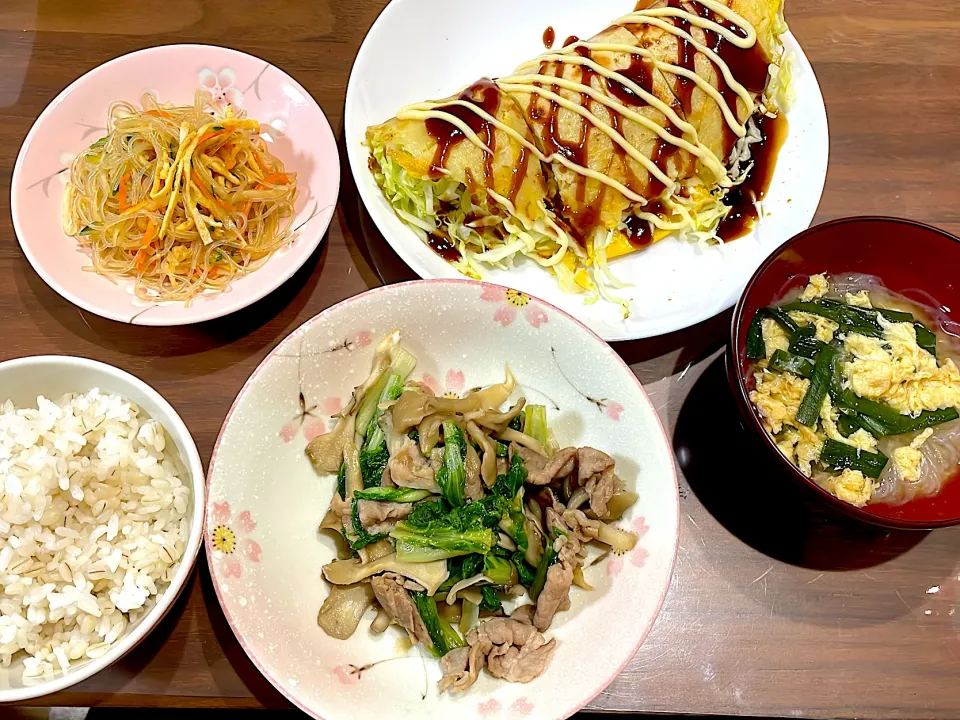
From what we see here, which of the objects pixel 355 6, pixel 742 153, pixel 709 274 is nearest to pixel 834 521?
pixel 709 274

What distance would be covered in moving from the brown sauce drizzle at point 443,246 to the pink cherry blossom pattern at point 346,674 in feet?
3.10

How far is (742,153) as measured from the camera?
1.89m

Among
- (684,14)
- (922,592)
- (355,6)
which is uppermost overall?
(684,14)

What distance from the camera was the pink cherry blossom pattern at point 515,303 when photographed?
4.86 feet

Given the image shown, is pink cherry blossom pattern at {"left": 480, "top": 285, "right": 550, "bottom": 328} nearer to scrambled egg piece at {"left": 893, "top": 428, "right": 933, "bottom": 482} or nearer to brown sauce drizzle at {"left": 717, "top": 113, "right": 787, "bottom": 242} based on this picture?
brown sauce drizzle at {"left": 717, "top": 113, "right": 787, "bottom": 242}

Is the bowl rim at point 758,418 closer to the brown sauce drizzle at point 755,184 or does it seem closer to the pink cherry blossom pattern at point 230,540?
the brown sauce drizzle at point 755,184

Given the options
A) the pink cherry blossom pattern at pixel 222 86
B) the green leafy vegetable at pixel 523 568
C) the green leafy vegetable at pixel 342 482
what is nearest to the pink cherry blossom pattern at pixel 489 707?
the green leafy vegetable at pixel 523 568

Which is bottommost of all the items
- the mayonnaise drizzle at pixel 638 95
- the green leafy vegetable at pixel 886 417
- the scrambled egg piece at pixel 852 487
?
the scrambled egg piece at pixel 852 487

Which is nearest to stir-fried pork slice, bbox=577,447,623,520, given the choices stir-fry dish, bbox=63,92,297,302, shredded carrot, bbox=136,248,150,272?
stir-fry dish, bbox=63,92,297,302

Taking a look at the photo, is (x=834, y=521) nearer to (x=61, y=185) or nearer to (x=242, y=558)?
(x=242, y=558)

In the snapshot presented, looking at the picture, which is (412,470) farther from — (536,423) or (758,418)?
(758,418)

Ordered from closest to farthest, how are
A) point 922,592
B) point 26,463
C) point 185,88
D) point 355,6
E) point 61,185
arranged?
point 26,463, point 922,592, point 61,185, point 185,88, point 355,6

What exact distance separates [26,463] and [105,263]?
537mm

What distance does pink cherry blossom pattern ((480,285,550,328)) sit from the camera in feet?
4.86
